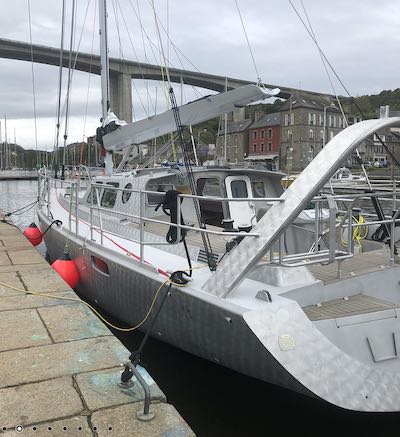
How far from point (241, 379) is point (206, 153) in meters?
8.20

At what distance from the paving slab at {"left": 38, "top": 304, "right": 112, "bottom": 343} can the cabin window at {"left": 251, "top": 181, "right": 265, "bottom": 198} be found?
3.91 metres

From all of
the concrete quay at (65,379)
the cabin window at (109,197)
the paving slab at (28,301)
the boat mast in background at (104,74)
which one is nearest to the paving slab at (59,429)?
the concrete quay at (65,379)

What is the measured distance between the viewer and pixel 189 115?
7.53 m

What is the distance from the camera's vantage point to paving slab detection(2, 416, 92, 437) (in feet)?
9.28

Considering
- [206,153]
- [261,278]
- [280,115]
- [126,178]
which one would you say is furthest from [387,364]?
[280,115]

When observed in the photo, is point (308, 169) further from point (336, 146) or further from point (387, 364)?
point (387, 364)

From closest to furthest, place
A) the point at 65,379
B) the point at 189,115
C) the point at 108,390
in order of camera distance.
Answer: the point at 108,390
the point at 65,379
the point at 189,115

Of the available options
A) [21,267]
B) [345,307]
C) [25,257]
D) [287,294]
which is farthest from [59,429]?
[25,257]

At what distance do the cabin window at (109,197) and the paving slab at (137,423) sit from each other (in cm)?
546

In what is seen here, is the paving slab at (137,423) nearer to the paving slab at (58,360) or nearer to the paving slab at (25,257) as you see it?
the paving slab at (58,360)

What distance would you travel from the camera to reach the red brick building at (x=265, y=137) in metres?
85.4

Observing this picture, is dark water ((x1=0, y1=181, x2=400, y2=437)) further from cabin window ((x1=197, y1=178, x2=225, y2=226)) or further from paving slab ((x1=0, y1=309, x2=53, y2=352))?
cabin window ((x1=197, y1=178, x2=225, y2=226))

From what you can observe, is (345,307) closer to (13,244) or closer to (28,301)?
(28,301)

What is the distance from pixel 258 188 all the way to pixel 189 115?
178cm
